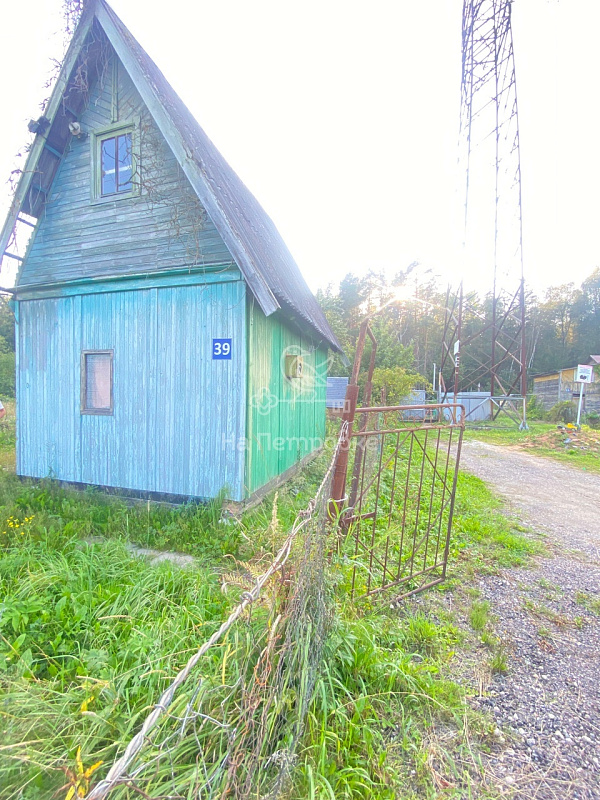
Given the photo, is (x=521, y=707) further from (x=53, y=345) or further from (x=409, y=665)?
(x=53, y=345)

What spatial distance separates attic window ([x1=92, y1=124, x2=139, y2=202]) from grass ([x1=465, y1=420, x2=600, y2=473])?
39.4 feet

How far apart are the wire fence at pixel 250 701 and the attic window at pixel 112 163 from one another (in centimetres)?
560

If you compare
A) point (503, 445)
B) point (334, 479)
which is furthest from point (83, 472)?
point (503, 445)

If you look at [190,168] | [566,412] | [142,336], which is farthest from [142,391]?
[566,412]

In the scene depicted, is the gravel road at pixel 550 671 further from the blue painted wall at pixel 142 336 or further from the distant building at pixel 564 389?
the distant building at pixel 564 389

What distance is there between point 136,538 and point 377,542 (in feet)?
9.13

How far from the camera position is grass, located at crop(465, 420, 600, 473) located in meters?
10.7

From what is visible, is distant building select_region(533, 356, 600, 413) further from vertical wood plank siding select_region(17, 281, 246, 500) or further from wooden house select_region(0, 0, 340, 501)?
vertical wood plank siding select_region(17, 281, 246, 500)

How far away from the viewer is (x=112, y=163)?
5379 mm

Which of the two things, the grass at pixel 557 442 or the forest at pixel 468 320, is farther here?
the forest at pixel 468 320

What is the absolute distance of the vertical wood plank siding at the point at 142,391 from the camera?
15.5 ft

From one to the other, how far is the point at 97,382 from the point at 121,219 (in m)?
2.43

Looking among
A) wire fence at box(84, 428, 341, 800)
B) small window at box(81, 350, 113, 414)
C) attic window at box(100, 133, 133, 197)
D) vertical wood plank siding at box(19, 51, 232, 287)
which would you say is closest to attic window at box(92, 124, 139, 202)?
attic window at box(100, 133, 133, 197)

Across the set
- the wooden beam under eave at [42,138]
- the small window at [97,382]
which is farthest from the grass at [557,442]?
the wooden beam under eave at [42,138]
